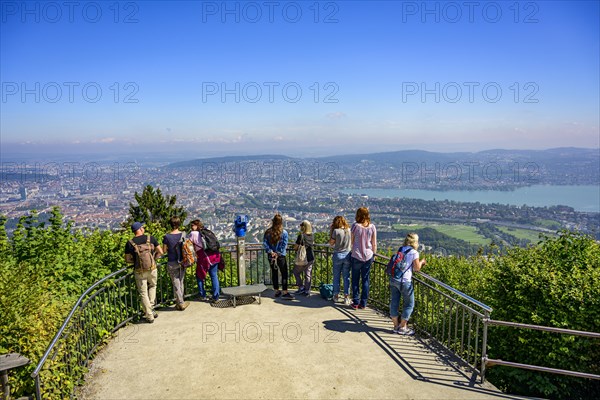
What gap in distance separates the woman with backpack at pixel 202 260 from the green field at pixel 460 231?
50378 millimetres

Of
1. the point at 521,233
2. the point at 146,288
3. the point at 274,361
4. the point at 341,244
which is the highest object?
the point at 341,244

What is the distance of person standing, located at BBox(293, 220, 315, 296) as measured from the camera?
7.97m

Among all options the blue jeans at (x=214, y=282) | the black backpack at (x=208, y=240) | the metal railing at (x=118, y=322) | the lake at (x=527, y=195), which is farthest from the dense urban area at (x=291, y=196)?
the metal railing at (x=118, y=322)

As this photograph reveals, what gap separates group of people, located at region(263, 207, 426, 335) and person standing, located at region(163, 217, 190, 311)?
1847 millimetres

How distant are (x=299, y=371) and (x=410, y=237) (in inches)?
107

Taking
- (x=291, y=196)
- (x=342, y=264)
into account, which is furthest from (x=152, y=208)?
(x=291, y=196)

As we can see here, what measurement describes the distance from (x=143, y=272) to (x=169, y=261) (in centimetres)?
77

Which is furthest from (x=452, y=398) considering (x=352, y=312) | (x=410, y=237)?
(x=352, y=312)

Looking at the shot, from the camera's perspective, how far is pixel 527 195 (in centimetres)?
12925

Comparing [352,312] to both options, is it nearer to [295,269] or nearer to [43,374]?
[295,269]

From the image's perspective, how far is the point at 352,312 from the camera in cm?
753

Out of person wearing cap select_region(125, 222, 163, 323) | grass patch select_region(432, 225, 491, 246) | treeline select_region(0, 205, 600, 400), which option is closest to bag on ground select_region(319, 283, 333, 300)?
treeline select_region(0, 205, 600, 400)

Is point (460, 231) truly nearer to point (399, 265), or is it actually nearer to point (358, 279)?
point (358, 279)

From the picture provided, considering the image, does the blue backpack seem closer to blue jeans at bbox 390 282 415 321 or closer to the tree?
blue jeans at bbox 390 282 415 321
